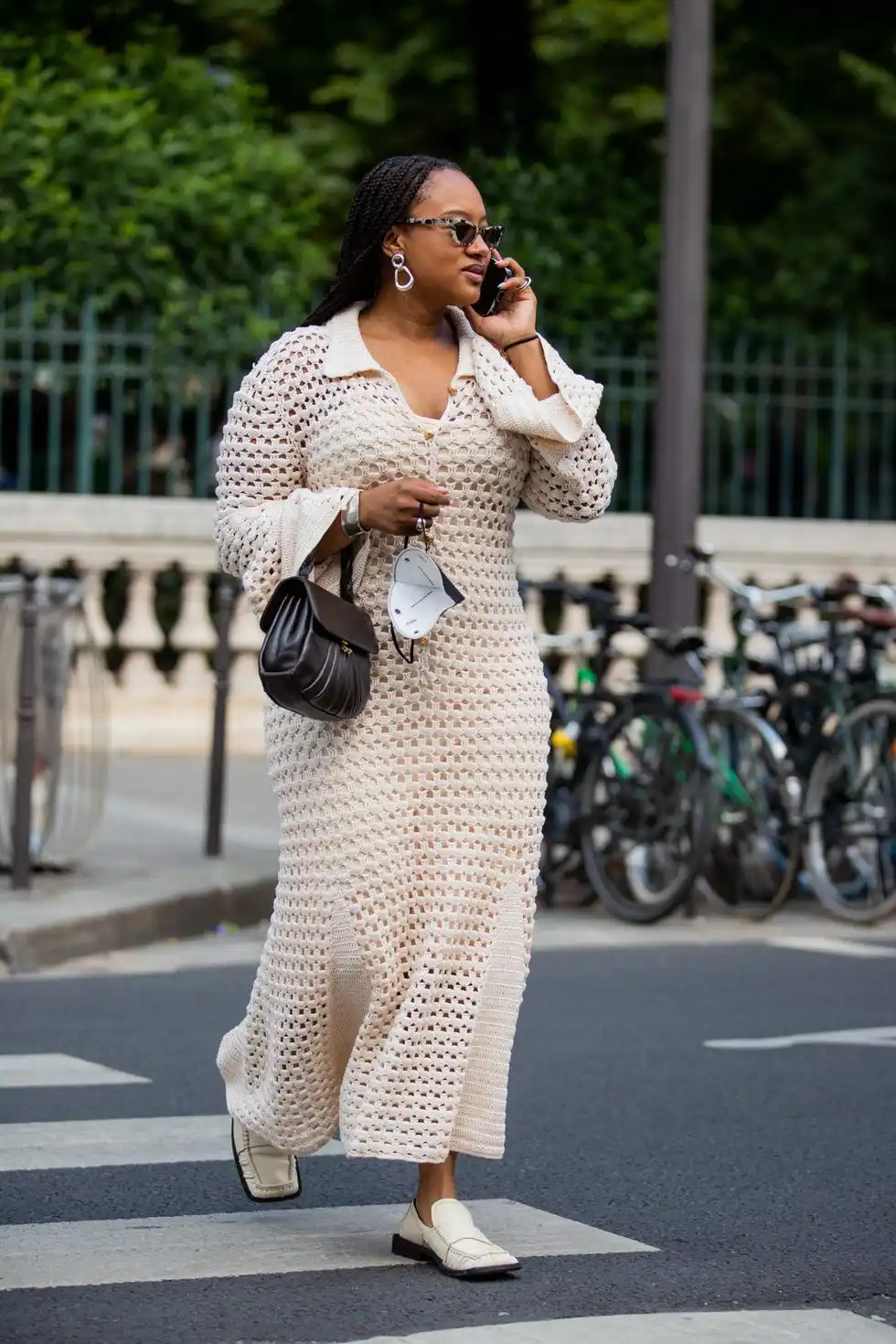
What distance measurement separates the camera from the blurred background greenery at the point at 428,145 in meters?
16.9

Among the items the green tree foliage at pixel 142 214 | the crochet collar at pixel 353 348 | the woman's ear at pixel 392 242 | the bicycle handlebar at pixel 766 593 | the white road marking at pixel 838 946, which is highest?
the green tree foliage at pixel 142 214

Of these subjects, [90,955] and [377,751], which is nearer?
[377,751]

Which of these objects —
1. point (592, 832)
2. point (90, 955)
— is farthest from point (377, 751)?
point (592, 832)

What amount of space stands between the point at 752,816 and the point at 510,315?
5493mm

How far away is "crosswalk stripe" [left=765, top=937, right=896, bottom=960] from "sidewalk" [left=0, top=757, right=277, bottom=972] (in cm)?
186

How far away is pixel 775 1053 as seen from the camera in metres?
7.49

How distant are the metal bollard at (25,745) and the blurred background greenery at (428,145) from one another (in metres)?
6.27

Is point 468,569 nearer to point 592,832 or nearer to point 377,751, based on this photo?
point 377,751

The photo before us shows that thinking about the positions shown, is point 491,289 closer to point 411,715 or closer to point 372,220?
point 372,220

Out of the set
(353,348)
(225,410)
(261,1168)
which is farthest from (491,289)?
(225,410)

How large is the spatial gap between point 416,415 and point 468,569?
0.28 meters

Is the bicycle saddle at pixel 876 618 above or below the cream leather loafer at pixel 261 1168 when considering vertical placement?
above

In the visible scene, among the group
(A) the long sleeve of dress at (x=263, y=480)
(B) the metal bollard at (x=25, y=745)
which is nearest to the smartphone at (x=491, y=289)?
(A) the long sleeve of dress at (x=263, y=480)

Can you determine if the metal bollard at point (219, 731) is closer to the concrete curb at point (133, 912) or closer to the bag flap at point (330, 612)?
the concrete curb at point (133, 912)
